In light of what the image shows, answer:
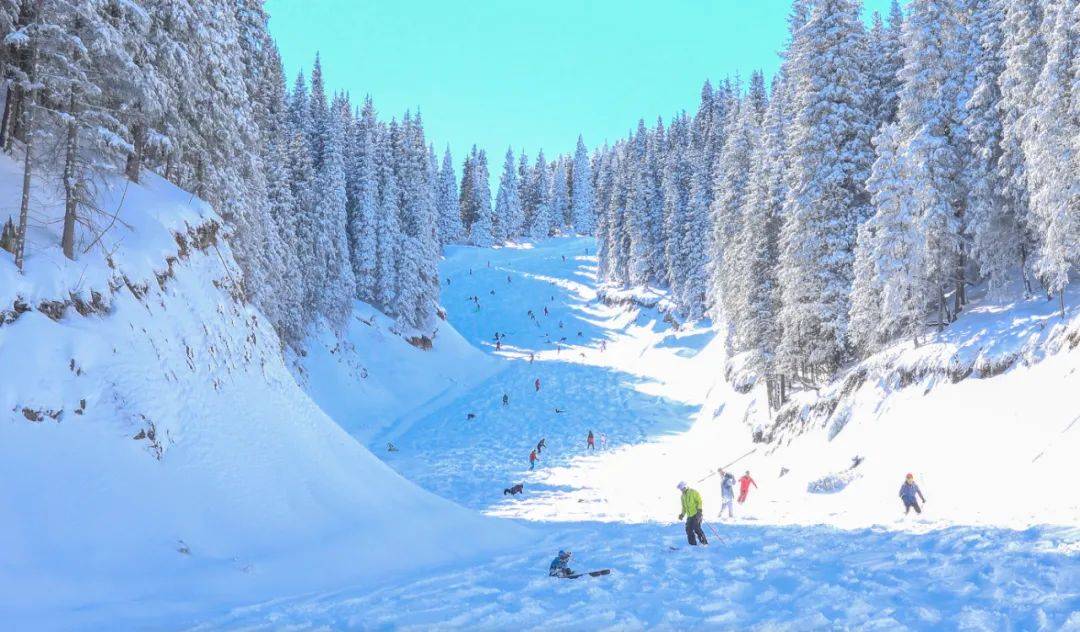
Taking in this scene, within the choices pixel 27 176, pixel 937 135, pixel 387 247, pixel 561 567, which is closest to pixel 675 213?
pixel 387 247

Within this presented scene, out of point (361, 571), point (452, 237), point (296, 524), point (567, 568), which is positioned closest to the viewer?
point (567, 568)

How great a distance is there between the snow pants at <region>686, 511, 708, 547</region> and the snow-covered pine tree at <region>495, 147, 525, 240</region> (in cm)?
10969

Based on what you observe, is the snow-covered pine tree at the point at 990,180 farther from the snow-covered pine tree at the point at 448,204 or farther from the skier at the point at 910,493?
the snow-covered pine tree at the point at 448,204

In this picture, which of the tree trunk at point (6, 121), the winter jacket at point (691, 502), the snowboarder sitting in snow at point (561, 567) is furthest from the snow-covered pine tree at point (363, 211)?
the snowboarder sitting in snow at point (561, 567)

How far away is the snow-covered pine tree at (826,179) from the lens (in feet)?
86.1

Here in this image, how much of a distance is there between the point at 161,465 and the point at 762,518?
14740 mm

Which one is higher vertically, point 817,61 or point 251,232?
point 817,61

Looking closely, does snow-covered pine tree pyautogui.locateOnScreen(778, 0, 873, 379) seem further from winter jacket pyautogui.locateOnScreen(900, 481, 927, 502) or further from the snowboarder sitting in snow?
the snowboarder sitting in snow

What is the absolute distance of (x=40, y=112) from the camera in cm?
1413

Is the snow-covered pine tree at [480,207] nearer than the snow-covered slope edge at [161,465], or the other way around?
the snow-covered slope edge at [161,465]

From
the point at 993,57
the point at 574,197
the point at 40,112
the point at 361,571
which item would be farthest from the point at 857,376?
the point at 574,197

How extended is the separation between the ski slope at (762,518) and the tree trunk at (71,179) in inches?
340

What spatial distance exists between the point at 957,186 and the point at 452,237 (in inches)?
3780

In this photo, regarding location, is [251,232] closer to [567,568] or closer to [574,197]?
[567,568]
